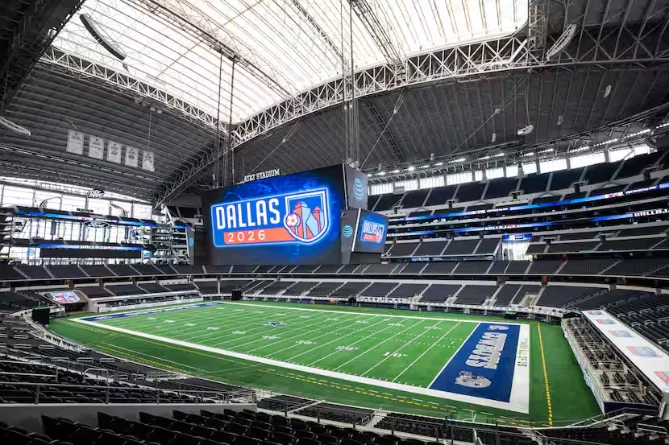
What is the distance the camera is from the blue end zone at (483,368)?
49.1ft

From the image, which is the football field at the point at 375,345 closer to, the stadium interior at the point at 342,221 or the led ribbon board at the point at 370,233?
the stadium interior at the point at 342,221

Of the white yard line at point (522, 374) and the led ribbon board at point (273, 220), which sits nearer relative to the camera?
the led ribbon board at point (273, 220)

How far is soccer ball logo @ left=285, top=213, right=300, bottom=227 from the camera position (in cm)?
950

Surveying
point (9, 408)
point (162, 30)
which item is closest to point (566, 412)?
point (9, 408)

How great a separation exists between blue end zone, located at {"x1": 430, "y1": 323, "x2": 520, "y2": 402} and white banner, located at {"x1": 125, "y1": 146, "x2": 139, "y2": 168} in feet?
95.7

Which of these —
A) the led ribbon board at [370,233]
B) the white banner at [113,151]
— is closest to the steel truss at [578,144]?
the white banner at [113,151]

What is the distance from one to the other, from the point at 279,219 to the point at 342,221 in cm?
205

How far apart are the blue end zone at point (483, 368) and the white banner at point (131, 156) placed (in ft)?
95.7

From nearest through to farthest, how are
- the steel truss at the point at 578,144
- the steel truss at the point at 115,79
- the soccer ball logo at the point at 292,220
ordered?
the soccer ball logo at the point at 292,220
the steel truss at the point at 115,79
the steel truss at the point at 578,144

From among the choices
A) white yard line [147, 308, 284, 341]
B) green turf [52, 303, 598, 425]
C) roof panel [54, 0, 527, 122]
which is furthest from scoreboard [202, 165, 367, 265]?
white yard line [147, 308, 284, 341]

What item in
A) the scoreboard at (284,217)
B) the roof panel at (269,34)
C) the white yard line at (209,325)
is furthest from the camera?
the white yard line at (209,325)

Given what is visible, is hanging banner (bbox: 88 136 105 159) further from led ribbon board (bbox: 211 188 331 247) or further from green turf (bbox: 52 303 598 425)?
led ribbon board (bbox: 211 188 331 247)

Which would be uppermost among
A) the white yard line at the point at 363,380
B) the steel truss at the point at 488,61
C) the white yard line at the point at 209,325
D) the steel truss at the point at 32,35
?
the steel truss at the point at 488,61

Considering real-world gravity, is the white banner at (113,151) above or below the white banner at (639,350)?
above
